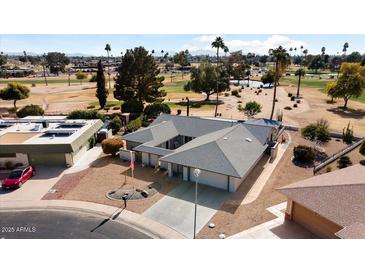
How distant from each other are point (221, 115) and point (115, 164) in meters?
35.7

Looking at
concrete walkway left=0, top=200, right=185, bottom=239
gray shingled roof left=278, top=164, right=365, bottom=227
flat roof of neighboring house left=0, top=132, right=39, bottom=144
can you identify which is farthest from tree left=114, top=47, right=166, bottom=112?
gray shingled roof left=278, top=164, right=365, bottom=227

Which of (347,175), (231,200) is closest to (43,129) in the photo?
(231,200)

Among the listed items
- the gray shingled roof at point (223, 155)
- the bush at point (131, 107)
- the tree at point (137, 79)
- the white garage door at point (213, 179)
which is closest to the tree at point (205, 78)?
the tree at point (137, 79)

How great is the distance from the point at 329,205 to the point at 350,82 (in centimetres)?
5864

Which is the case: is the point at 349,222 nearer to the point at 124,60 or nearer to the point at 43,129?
the point at 43,129

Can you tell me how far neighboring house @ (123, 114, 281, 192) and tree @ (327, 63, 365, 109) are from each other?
3794cm

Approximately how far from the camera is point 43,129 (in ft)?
135

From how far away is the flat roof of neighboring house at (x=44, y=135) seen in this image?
110ft

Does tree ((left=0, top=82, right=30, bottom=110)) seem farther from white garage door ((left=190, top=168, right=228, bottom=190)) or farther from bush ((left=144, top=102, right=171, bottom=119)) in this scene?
white garage door ((left=190, top=168, right=228, bottom=190))

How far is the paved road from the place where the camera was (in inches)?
840

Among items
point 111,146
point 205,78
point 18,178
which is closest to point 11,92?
point 111,146

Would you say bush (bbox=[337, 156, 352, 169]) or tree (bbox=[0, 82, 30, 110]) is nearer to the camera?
bush (bbox=[337, 156, 352, 169])

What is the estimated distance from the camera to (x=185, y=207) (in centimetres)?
2527

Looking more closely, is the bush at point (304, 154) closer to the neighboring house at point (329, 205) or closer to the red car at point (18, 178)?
the neighboring house at point (329, 205)
